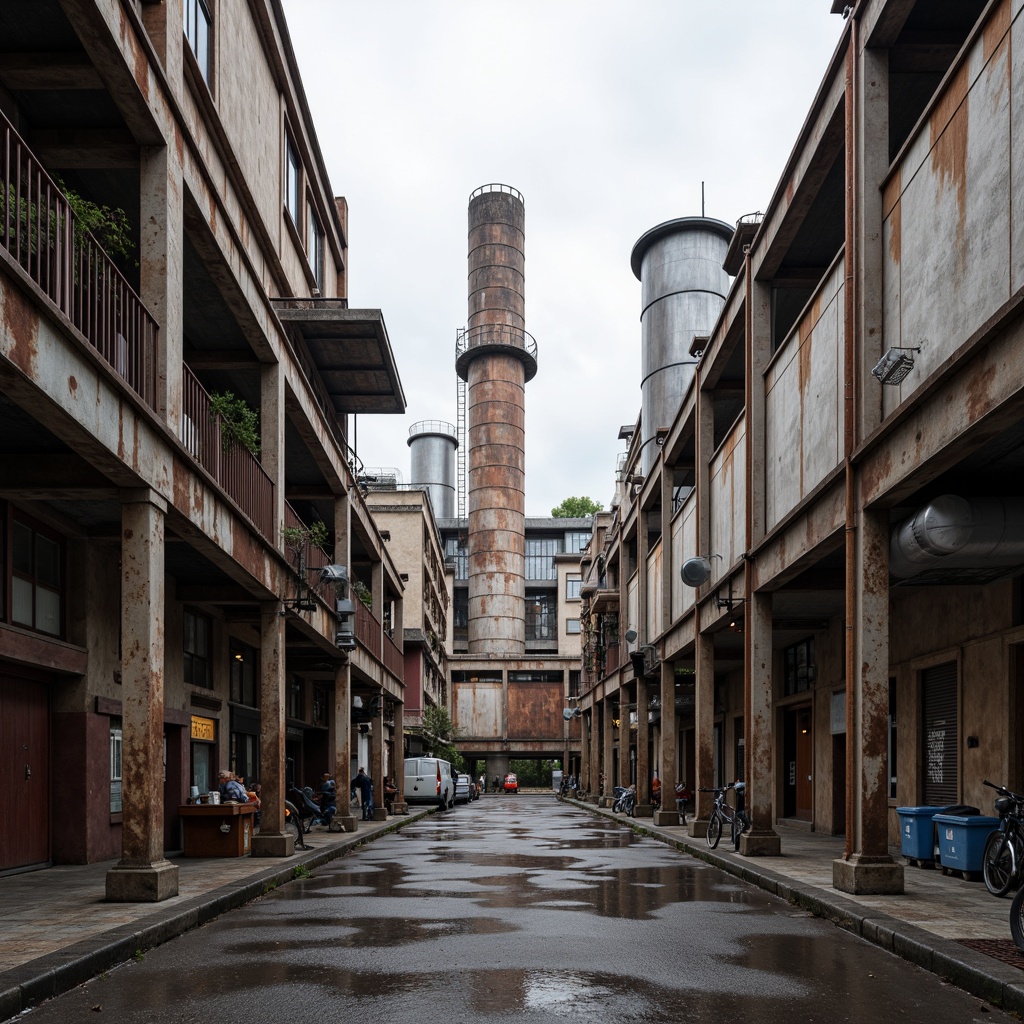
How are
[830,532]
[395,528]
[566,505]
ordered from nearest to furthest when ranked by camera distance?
[830,532] → [395,528] → [566,505]

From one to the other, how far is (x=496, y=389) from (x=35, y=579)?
178ft

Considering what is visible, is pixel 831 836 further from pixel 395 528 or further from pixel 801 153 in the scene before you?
pixel 395 528

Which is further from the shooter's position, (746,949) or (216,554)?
(216,554)

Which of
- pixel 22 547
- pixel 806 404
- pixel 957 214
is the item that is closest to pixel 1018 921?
pixel 957 214

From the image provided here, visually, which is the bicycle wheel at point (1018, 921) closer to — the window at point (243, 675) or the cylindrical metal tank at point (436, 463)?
the window at point (243, 675)

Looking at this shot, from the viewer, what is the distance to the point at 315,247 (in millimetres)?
26141

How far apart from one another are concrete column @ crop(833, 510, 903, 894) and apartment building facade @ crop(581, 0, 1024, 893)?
0.07 feet

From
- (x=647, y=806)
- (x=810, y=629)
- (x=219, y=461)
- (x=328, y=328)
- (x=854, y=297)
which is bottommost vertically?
(x=647, y=806)

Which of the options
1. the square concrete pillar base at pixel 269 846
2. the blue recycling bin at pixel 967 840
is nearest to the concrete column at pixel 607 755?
the square concrete pillar base at pixel 269 846

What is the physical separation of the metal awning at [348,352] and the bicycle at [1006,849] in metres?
12.9

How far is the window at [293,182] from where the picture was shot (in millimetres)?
22328

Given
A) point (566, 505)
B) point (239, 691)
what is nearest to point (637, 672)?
point (239, 691)

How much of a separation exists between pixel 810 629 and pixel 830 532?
10324 millimetres

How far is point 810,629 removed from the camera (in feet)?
76.6
